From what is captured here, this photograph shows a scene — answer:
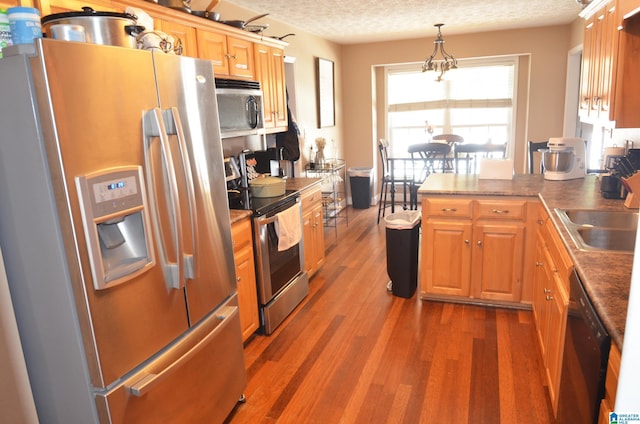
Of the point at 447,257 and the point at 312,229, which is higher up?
the point at 312,229

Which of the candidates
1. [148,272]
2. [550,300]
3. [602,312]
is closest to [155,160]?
[148,272]

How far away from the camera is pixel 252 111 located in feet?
10.5

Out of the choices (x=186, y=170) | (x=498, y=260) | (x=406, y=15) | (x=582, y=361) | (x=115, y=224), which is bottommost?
(x=498, y=260)

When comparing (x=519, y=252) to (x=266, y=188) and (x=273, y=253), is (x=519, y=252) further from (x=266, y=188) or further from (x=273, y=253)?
(x=266, y=188)

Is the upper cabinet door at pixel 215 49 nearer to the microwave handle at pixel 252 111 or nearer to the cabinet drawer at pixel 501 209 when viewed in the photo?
the microwave handle at pixel 252 111

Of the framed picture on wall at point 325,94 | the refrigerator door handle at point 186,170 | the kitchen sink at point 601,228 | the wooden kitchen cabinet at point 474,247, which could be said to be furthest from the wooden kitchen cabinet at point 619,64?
the framed picture on wall at point 325,94

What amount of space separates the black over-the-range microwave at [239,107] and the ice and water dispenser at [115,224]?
1329 mm

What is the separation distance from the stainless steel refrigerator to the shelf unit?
3.44m

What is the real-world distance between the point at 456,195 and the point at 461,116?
4.09m

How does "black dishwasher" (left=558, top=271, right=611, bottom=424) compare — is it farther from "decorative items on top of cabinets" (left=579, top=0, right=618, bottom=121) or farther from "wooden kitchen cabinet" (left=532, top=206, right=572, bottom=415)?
"decorative items on top of cabinets" (left=579, top=0, right=618, bottom=121)

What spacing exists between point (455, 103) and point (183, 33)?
516cm

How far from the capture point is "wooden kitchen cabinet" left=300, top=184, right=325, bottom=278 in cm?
374

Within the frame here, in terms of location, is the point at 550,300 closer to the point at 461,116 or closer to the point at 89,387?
the point at 89,387

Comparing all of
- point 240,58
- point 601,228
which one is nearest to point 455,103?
point 240,58
